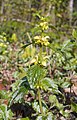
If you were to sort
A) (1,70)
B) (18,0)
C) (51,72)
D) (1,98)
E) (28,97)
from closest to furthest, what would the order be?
(1,98) < (28,97) < (51,72) < (1,70) < (18,0)

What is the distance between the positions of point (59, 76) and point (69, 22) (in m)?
5.00

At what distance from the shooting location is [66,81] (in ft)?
8.02

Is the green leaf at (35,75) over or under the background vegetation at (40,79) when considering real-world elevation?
over

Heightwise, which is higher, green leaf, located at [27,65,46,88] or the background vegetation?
green leaf, located at [27,65,46,88]

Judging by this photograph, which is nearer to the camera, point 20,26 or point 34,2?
point 20,26

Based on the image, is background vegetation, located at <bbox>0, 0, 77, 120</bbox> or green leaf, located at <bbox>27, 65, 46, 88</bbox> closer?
green leaf, located at <bbox>27, 65, 46, 88</bbox>

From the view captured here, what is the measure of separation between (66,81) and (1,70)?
0.99 meters

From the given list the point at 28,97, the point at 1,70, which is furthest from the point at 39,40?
the point at 1,70

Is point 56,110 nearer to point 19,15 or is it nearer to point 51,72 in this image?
point 51,72

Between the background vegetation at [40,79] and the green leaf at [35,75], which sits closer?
the green leaf at [35,75]

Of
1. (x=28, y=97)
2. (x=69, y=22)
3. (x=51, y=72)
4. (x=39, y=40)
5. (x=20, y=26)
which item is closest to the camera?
(x=39, y=40)

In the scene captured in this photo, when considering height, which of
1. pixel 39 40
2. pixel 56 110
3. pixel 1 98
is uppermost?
pixel 39 40

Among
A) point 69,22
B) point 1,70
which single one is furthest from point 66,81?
point 69,22

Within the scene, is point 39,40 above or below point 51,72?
above
